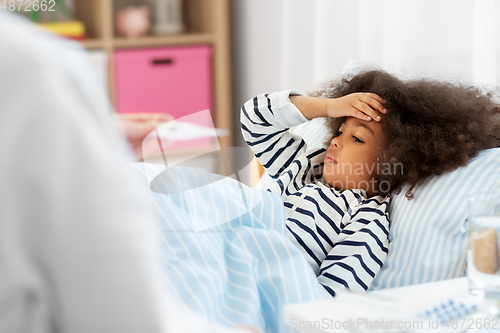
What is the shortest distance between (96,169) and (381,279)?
772mm

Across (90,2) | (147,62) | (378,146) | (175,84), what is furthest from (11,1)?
(378,146)

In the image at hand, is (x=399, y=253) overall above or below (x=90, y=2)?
below

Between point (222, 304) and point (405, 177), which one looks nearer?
point (222, 304)

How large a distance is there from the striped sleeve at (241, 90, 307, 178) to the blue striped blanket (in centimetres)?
34

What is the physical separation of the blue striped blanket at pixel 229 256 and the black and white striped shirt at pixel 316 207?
0.12 metres

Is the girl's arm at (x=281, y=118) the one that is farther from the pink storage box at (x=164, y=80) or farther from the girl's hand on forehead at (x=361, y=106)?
the pink storage box at (x=164, y=80)

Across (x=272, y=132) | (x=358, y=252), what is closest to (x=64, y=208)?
(x=358, y=252)

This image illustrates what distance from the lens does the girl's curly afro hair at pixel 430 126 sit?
101cm

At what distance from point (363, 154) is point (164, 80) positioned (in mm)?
1501

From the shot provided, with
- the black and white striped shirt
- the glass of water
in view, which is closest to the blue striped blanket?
the black and white striped shirt

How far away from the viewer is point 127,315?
0.31 m

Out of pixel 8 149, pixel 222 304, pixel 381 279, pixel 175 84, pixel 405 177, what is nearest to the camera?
pixel 8 149

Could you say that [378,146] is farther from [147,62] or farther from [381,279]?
[147,62]

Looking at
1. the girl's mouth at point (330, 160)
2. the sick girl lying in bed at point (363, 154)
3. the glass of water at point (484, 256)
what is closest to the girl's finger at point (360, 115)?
the sick girl lying in bed at point (363, 154)
